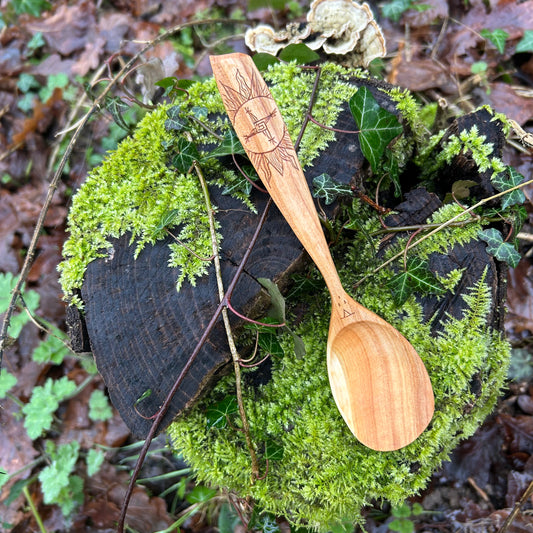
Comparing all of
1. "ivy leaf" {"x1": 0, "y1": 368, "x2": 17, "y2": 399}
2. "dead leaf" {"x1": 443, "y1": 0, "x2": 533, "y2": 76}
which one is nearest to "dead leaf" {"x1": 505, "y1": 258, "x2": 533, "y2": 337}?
"dead leaf" {"x1": 443, "y1": 0, "x2": 533, "y2": 76}

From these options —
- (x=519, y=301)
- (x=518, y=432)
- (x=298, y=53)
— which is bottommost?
(x=518, y=432)

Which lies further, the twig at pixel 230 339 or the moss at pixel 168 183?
the moss at pixel 168 183

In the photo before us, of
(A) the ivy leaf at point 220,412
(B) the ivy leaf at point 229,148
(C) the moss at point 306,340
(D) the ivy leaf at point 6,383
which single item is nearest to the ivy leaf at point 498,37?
(C) the moss at point 306,340

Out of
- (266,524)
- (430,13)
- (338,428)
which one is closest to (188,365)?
(338,428)

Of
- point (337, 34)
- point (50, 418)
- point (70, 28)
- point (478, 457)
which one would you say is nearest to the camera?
point (337, 34)

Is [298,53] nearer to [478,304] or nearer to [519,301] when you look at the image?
[478,304]

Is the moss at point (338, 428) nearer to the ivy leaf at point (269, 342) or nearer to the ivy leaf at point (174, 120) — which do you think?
the ivy leaf at point (269, 342)
